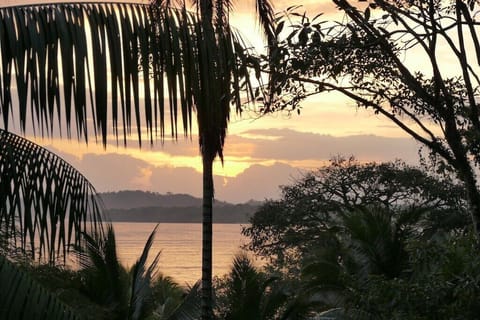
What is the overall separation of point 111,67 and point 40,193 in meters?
1.05

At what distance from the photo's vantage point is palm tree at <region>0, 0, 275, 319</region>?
344cm

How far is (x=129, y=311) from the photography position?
12.5 m

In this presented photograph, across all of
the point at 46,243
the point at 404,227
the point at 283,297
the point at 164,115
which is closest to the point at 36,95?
the point at 164,115

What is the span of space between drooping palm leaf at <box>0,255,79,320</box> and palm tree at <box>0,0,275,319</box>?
0.77 meters

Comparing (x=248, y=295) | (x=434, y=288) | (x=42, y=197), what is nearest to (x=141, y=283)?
(x=248, y=295)

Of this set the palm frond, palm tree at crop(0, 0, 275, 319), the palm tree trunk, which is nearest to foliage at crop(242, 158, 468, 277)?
the palm tree trunk

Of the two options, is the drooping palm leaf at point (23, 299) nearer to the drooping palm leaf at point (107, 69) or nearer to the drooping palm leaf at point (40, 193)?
the drooping palm leaf at point (40, 193)

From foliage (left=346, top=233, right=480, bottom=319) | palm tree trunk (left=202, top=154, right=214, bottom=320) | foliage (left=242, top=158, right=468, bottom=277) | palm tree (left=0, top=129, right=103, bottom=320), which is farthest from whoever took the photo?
foliage (left=242, top=158, right=468, bottom=277)

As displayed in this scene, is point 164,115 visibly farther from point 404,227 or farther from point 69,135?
point 404,227

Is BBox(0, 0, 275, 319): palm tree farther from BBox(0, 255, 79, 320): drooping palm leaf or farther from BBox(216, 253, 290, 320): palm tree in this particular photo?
BBox(216, 253, 290, 320): palm tree

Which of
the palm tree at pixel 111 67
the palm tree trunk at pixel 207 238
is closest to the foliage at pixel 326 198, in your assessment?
the palm tree trunk at pixel 207 238

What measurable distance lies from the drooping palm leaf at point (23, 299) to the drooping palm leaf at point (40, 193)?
14.2 inches

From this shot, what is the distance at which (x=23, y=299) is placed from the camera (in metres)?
3.54

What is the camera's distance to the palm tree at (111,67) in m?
3.44
